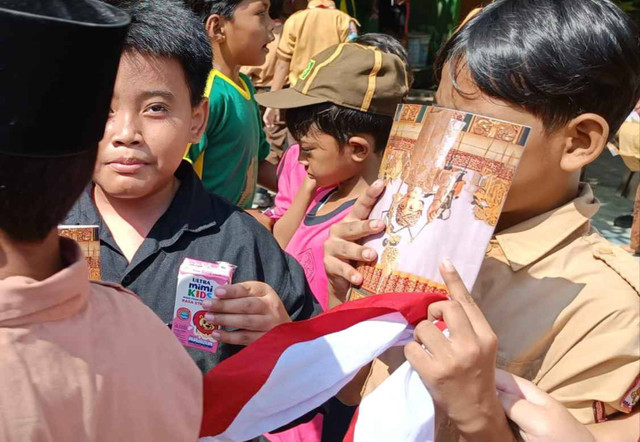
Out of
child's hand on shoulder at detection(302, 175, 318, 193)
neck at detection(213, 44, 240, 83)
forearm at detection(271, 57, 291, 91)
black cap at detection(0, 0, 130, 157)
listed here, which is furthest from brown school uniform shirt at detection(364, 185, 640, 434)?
forearm at detection(271, 57, 291, 91)

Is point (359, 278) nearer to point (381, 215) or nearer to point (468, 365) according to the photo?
point (381, 215)

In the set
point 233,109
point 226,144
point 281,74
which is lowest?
point 281,74

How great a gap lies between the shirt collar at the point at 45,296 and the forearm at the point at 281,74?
605cm

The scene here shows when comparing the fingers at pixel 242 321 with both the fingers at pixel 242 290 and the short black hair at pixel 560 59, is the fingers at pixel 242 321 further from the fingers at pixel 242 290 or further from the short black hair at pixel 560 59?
the short black hair at pixel 560 59

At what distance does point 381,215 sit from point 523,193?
0.32m

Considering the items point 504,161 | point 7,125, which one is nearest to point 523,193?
point 504,161

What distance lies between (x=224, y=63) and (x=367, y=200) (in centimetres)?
217

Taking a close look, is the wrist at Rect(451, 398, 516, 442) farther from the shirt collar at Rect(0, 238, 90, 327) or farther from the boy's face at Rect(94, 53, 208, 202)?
the boy's face at Rect(94, 53, 208, 202)

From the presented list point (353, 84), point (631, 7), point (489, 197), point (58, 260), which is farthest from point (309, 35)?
point (631, 7)

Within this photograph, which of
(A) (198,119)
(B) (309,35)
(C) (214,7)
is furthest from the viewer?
(B) (309,35)

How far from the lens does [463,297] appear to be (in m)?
1.26

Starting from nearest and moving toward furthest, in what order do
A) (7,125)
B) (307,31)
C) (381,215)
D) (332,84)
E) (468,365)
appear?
(7,125), (468,365), (381,215), (332,84), (307,31)

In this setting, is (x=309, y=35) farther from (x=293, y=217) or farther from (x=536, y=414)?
(x=536, y=414)

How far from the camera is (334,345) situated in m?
1.38
